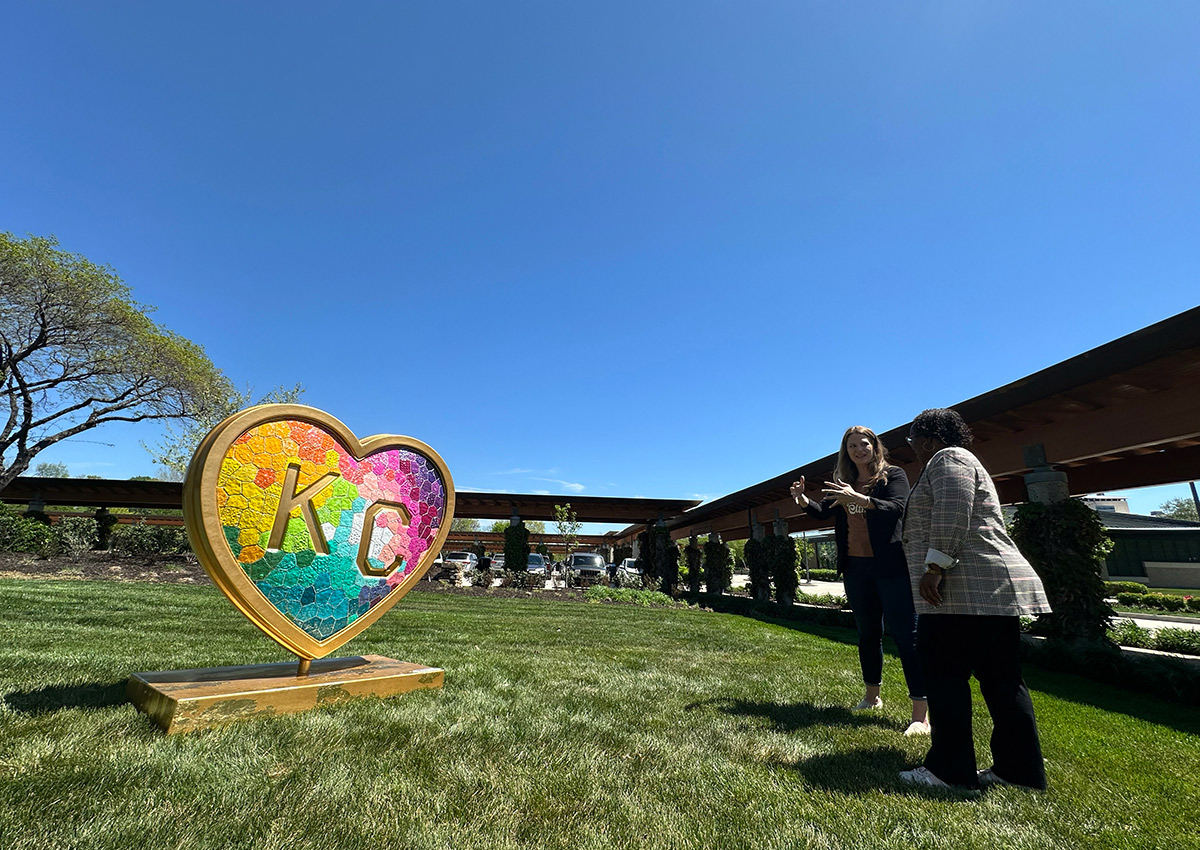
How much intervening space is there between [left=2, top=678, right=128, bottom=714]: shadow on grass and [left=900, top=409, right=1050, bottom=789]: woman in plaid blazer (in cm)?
422

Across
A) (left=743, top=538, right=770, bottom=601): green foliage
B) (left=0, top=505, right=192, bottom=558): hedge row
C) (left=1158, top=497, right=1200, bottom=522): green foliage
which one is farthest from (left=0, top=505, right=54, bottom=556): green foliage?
(left=1158, top=497, right=1200, bottom=522): green foliage

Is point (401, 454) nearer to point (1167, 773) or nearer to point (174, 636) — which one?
point (174, 636)

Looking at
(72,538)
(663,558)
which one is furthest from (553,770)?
(72,538)

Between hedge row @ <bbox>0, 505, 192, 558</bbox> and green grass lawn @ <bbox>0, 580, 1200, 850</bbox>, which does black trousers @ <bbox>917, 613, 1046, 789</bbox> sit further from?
hedge row @ <bbox>0, 505, 192, 558</bbox>

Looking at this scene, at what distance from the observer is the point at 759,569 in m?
18.4

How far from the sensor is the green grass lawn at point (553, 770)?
5.82ft

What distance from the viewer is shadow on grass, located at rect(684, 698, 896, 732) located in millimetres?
3328

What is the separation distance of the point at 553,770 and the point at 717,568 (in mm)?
20909

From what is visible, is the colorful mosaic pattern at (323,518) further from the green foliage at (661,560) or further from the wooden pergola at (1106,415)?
the green foliage at (661,560)

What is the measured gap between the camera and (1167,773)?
2.79 m

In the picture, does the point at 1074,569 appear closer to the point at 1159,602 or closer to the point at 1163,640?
the point at 1163,640

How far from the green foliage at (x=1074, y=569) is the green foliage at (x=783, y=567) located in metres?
9.19

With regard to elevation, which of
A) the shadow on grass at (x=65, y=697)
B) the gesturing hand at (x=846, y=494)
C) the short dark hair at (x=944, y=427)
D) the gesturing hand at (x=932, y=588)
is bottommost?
the shadow on grass at (x=65, y=697)

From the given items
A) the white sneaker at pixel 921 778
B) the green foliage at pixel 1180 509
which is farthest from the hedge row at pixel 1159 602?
the green foliage at pixel 1180 509
